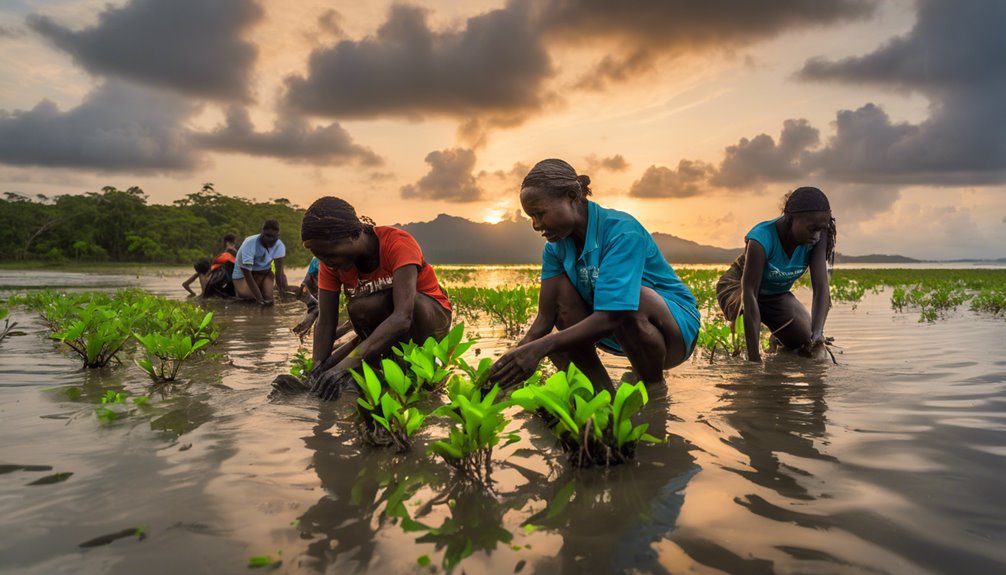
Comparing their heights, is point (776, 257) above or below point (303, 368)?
above

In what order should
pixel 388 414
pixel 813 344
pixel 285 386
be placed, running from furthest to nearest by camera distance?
pixel 813 344 < pixel 285 386 < pixel 388 414

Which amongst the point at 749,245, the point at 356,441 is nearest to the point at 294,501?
the point at 356,441

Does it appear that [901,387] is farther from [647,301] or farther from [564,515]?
[564,515]

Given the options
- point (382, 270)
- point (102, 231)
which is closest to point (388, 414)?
point (382, 270)

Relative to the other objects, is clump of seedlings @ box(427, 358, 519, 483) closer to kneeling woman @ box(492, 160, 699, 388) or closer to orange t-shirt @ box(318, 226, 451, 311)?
kneeling woman @ box(492, 160, 699, 388)

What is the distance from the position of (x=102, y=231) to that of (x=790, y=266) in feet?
202

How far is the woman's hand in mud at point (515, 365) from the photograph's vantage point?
93.8 inches

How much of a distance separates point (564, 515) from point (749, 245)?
10.9 ft

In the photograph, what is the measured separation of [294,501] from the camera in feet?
5.92

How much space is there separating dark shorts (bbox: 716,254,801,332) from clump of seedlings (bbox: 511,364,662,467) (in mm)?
3093

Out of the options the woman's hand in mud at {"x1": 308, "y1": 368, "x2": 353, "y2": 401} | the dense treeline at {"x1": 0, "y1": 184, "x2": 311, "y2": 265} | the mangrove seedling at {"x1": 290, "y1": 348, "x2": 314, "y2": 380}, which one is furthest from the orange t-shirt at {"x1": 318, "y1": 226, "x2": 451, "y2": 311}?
the dense treeline at {"x1": 0, "y1": 184, "x2": 311, "y2": 265}

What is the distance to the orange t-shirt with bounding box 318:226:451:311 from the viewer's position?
352 centimetres

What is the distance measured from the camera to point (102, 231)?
2052 inches

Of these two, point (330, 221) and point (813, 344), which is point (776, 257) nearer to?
point (813, 344)
